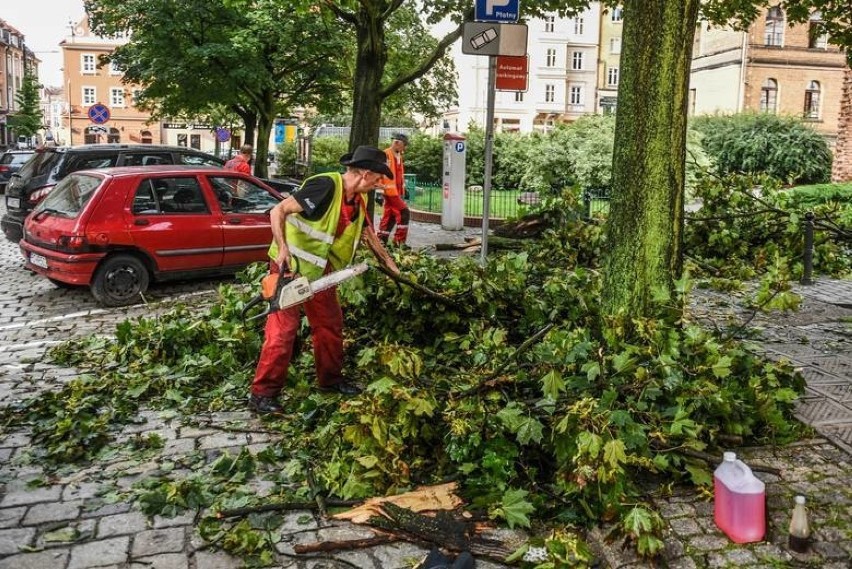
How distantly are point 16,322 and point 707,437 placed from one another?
7.45 meters

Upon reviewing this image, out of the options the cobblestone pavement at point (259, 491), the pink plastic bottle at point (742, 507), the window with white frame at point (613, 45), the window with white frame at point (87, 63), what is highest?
the window with white frame at point (613, 45)

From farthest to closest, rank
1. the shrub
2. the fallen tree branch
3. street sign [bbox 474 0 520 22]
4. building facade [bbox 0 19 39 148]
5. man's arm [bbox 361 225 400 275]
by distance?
building facade [bbox 0 19 39 148] → the shrub → street sign [bbox 474 0 520 22] → man's arm [bbox 361 225 400 275] → the fallen tree branch

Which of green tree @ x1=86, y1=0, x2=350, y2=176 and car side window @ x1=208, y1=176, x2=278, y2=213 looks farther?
green tree @ x1=86, y1=0, x2=350, y2=176


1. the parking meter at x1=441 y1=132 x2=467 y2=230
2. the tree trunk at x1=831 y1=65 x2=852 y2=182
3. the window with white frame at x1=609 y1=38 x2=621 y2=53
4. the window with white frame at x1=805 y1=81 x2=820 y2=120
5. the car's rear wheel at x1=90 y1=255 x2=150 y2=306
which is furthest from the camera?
the window with white frame at x1=609 y1=38 x2=621 y2=53

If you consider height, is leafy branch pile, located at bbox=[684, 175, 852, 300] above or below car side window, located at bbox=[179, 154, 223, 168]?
below

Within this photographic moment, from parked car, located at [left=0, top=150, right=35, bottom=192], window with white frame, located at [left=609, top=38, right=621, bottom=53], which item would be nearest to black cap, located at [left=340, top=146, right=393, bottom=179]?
parked car, located at [left=0, top=150, right=35, bottom=192]

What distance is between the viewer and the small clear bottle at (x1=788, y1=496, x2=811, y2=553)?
3998 millimetres

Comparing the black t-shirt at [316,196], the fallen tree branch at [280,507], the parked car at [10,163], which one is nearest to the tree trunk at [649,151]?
the black t-shirt at [316,196]

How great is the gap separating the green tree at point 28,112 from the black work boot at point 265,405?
77.3 metres

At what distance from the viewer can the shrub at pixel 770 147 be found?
105 feet

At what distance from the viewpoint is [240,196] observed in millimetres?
11227

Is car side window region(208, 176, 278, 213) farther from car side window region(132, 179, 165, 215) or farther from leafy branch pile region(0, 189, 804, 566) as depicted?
leafy branch pile region(0, 189, 804, 566)

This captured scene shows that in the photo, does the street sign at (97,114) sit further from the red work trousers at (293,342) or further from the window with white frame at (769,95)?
the window with white frame at (769,95)

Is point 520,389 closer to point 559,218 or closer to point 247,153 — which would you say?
point 559,218
